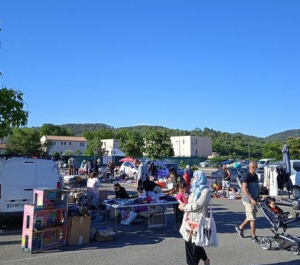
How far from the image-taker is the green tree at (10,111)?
905 centimetres

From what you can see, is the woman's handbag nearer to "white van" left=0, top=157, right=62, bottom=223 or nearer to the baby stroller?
the baby stroller

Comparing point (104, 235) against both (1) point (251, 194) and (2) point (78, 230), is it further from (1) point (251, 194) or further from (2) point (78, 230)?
(1) point (251, 194)

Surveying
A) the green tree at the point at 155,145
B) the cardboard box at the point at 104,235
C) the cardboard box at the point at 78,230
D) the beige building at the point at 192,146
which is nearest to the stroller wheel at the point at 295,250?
the cardboard box at the point at 104,235

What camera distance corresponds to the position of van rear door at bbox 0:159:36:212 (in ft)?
28.4

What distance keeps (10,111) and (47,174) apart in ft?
6.61

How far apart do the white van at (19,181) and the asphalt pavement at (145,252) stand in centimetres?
69

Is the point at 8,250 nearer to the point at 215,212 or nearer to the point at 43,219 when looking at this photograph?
the point at 43,219

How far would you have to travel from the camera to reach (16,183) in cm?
889

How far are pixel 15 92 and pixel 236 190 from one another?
13.4 meters

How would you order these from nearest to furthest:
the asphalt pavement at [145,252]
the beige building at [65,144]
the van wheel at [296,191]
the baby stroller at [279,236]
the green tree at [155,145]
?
the asphalt pavement at [145,252] < the baby stroller at [279,236] < the van wheel at [296,191] < the green tree at [155,145] < the beige building at [65,144]

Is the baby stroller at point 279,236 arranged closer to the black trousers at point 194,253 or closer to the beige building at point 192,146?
the black trousers at point 194,253

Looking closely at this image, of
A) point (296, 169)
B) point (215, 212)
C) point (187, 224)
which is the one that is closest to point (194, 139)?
point (296, 169)

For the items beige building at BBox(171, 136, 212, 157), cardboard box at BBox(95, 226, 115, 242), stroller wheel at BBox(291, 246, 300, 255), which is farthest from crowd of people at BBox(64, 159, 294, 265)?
beige building at BBox(171, 136, 212, 157)

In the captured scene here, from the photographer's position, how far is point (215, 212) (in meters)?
12.6
